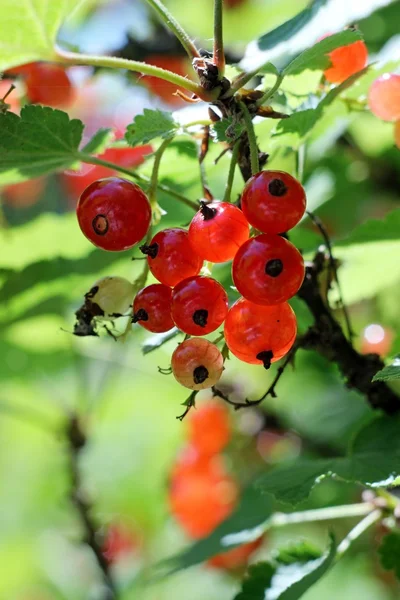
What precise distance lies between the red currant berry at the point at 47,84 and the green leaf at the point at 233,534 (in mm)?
1518

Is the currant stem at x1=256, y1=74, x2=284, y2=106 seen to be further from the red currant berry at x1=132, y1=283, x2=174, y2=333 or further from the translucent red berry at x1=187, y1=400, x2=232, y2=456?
the translucent red berry at x1=187, y1=400, x2=232, y2=456

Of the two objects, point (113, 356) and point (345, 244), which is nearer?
point (345, 244)

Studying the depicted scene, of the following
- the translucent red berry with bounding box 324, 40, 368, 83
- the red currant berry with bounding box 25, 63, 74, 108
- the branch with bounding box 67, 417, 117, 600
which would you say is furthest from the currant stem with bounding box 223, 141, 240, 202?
the branch with bounding box 67, 417, 117, 600

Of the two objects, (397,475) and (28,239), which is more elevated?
(28,239)

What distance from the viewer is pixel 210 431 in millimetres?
3248

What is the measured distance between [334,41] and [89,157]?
23.6 inches

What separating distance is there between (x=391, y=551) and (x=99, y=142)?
1.27 metres

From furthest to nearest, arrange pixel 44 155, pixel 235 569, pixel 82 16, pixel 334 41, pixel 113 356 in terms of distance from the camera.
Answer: pixel 82 16 → pixel 113 356 → pixel 235 569 → pixel 44 155 → pixel 334 41

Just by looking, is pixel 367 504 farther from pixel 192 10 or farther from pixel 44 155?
pixel 192 10

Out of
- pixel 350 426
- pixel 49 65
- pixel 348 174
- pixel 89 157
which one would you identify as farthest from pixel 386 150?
pixel 89 157

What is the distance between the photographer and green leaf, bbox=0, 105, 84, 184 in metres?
1.48

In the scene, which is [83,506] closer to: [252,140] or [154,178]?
[154,178]

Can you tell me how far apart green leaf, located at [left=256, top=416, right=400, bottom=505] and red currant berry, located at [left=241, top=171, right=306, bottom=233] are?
0.55 meters

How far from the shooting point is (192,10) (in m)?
4.00
